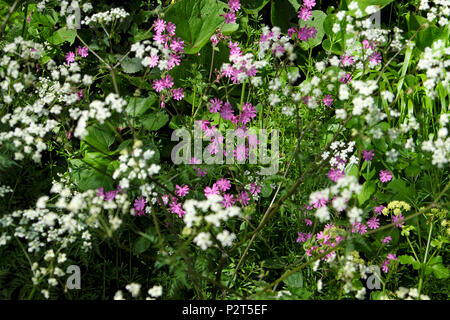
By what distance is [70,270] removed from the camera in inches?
74.7

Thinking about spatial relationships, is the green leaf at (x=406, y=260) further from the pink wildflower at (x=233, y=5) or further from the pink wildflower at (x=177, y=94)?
the pink wildflower at (x=233, y=5)

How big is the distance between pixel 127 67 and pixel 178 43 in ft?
1.09

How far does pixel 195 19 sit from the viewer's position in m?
2.63

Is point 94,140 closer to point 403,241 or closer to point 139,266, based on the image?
point 139,266

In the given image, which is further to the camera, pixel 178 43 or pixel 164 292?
pixel 178 43

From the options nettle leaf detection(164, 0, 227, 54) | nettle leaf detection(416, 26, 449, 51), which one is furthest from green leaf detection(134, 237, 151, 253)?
nettle leaf detection(416, 26, 449, 51)

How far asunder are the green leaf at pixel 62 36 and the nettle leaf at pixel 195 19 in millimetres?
504

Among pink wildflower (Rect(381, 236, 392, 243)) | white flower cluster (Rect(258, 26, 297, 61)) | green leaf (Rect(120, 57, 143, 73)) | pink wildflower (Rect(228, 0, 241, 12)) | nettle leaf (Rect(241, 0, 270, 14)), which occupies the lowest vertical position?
pink wildflower (Rect(381, 236, 392, 243))

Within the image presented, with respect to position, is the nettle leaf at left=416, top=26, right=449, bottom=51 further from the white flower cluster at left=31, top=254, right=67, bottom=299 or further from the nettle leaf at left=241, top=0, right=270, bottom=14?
the white flower cluster at left=31, top=254, right=67, bottom=299

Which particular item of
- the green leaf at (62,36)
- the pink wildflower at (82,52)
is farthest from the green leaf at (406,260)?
the green leaf at (62,36)

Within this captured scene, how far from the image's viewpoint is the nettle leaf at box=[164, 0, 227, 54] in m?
2.57

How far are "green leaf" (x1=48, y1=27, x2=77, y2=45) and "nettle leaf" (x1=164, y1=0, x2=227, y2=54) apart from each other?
50 centimetres

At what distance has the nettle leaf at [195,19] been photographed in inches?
101
